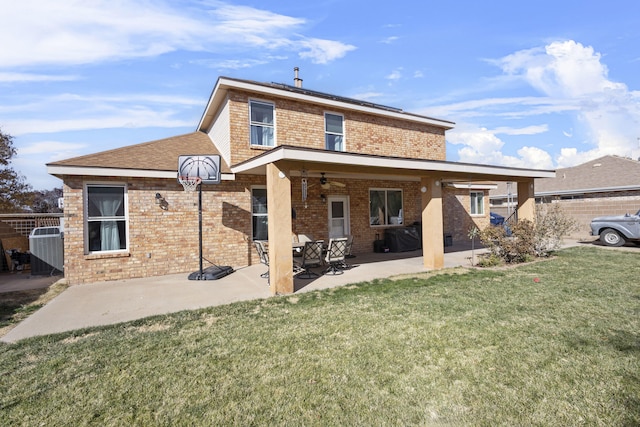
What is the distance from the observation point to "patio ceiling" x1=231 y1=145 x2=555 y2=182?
21.9ft

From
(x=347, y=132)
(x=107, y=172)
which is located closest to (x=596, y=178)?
(x=347, y=132)

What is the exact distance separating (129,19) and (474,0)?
28.5ft

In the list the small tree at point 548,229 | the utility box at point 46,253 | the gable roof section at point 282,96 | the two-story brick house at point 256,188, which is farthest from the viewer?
the small tree at point 548,229

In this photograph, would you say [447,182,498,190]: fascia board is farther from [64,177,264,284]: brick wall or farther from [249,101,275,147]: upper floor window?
[64,177,264,284]: brick wall

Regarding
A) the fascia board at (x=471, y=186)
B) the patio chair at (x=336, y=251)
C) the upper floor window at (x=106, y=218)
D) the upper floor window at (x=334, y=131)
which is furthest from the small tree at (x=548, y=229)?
the upper floor window at (x=106, y=218)

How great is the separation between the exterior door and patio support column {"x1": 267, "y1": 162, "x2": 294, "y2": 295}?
17.6 ft

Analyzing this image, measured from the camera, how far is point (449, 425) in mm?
2580

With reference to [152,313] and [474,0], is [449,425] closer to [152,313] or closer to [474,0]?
[152,313]

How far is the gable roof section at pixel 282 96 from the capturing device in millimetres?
A: 9891

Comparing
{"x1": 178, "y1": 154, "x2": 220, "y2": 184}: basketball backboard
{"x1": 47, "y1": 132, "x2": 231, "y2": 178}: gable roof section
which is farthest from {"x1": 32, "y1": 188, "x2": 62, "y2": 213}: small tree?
{"x1": 178, "y1": 154, "x2": 220, "y2": 184}: basketball backboard

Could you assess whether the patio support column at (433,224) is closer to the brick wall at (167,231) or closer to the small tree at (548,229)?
the small tree at (548,229)

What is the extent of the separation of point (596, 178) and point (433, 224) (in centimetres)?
1837

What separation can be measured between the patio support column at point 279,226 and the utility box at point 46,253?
27.6 feet

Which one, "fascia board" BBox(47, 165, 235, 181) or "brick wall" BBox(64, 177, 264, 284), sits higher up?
"fascia board" BBox(47, 165, 235, 181)
